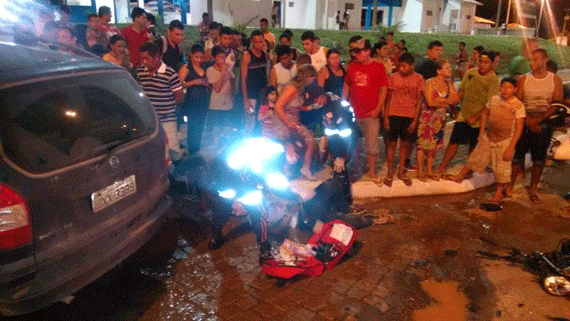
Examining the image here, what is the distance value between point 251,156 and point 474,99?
3.78 meters

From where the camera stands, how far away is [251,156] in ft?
14.3

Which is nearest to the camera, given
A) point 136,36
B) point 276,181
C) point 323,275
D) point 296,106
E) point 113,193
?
point 113,193

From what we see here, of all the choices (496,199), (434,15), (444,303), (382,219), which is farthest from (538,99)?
(434,15)

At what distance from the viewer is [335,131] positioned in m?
5.19

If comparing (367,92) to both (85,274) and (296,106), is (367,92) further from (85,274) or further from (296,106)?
(85,274)

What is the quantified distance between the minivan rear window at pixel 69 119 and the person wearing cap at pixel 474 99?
449 centimetres

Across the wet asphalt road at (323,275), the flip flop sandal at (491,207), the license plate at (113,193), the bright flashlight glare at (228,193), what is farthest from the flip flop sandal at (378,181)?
the license plate at (113,193)

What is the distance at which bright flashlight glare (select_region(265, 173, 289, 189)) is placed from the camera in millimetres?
4488

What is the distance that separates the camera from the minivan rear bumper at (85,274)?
9.11 feet

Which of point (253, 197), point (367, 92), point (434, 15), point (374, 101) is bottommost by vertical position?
point (253, 197)

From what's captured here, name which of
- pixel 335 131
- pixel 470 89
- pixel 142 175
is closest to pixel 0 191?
pixel 142 175

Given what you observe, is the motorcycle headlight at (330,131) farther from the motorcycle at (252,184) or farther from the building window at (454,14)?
the building window at (454,14)

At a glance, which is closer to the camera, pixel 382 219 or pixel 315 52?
pixel 382 219

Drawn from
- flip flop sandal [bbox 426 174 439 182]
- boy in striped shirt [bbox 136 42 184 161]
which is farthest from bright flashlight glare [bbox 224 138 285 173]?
flip flop sandal [bbox 426 174 439 182]
